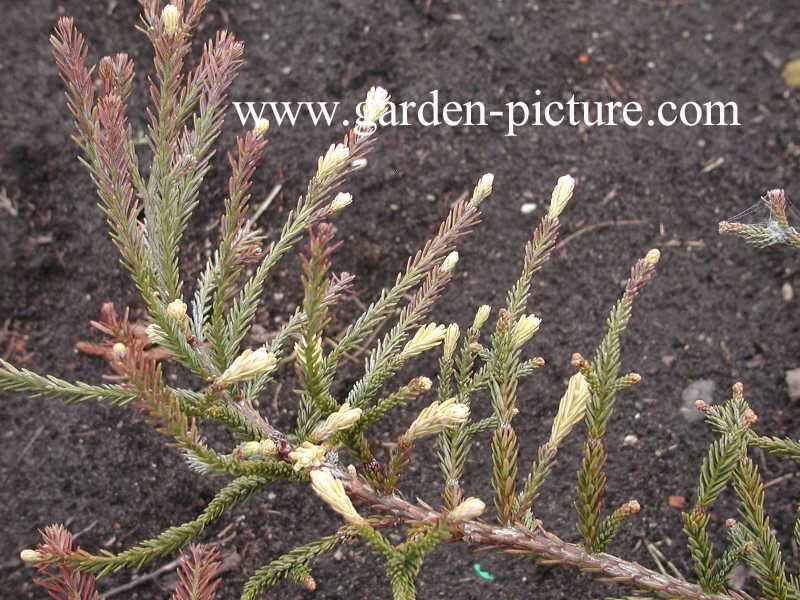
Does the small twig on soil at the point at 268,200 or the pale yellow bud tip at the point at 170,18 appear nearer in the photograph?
the pale yellow bud tip at the point at 170,18

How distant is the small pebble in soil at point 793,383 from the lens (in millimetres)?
2336

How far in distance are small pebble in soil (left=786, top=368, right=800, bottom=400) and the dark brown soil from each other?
0.03 meters

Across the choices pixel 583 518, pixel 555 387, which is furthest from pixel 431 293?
pixel 555 387

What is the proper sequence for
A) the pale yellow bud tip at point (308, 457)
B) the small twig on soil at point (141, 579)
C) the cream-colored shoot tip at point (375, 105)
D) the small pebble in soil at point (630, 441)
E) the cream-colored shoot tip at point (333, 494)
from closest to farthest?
the cream-colored shoot tip at point (333, 494)
the pale yellow bud tip at point (308, 457)
the cream-colored shoot tip at point (375, 105)
the small twig on soil at point (141, 579)
the small pebble in soil at point (630, 441)

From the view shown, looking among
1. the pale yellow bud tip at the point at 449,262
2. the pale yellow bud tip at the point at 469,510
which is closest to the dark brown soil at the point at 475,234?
the pale yellow bud tip at the point at 449,262

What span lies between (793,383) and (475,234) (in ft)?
3.49

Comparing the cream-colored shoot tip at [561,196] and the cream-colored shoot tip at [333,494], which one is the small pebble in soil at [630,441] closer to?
the cream-colored shoot tip at [561,196]

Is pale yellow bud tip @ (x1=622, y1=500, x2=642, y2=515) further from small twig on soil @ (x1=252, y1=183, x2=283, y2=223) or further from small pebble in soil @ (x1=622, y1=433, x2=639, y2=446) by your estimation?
small twig on soil @ (x1=252, y1=183, x2=283, y2=223)

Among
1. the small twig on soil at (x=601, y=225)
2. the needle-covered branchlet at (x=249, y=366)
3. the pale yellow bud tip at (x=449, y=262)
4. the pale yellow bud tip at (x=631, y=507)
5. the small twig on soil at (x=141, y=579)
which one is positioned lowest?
the small twig on soil at (x=141, y=579)

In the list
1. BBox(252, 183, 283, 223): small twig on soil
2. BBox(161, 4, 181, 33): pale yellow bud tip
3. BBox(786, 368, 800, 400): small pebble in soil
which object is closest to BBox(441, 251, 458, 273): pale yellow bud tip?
BBox(161, 4, 181, 33): pale yellow bud tip

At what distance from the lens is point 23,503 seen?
2.20m

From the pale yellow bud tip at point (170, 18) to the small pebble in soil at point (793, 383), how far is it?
6.55 feet

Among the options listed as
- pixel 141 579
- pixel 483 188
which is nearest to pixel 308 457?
pixel 483 188

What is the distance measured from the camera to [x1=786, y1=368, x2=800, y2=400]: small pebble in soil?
2.34 meters
